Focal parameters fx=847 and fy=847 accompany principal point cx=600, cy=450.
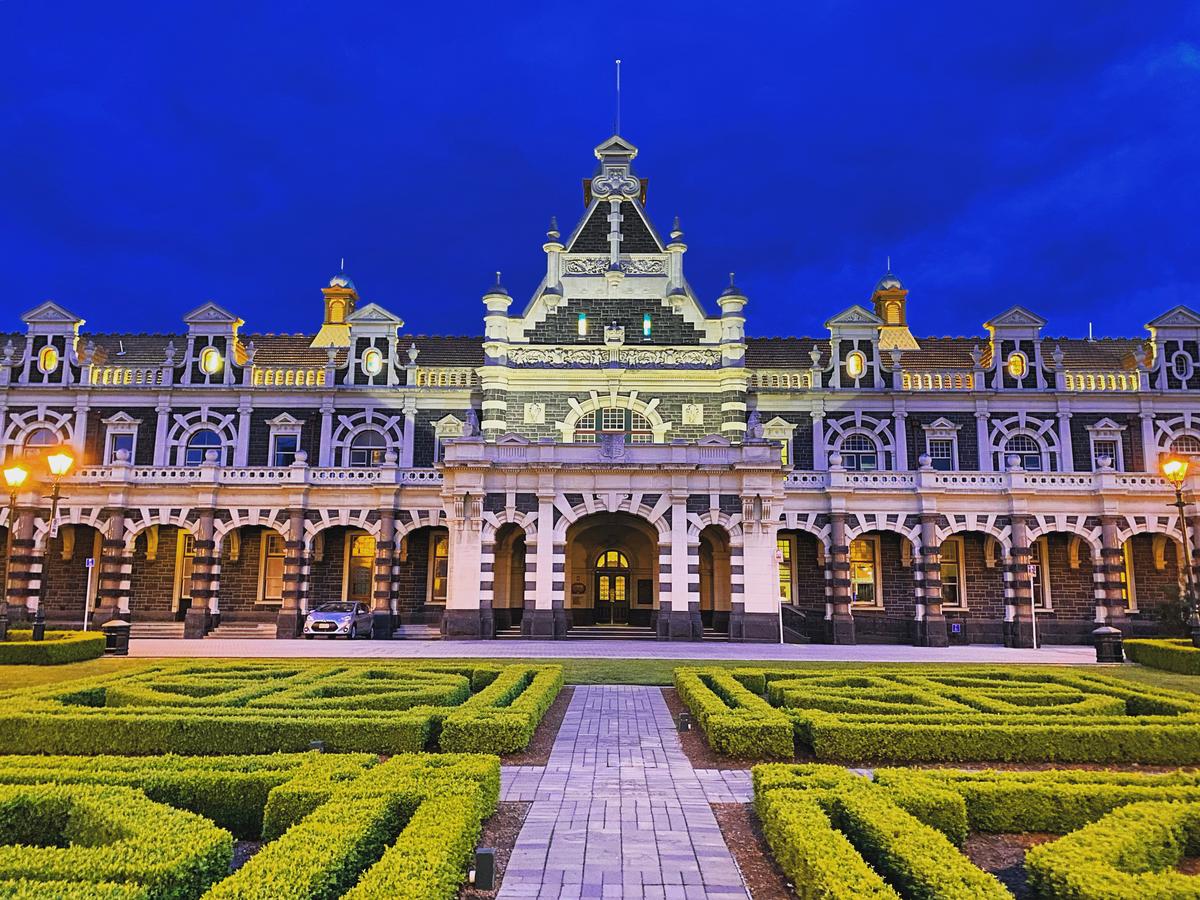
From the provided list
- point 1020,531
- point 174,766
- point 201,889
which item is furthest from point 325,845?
point 1020,531

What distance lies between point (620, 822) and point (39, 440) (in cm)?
4573

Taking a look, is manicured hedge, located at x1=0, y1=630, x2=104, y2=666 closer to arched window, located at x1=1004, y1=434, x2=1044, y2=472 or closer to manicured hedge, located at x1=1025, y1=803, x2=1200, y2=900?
manicured hedge, located at x1=1025, y1=803, x2=1200, y2=900

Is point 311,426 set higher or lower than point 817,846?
higher

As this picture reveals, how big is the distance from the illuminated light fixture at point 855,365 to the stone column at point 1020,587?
10704 mm

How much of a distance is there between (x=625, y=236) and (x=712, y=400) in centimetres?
997

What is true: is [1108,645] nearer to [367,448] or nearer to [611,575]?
[611,575]

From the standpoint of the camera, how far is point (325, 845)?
7492 mm

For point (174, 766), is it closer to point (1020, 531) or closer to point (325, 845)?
point (325, 845)

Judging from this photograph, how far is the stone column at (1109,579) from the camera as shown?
38531 mm

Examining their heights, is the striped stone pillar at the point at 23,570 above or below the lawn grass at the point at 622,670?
above

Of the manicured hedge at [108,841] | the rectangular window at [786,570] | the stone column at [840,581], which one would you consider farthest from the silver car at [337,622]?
the manicured hedge at [108,841]

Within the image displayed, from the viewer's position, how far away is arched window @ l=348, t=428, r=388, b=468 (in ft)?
148

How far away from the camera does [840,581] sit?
3984 cm

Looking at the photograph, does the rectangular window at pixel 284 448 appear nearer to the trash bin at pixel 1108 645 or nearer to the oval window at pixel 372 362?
the oval window at pixel 372 362
